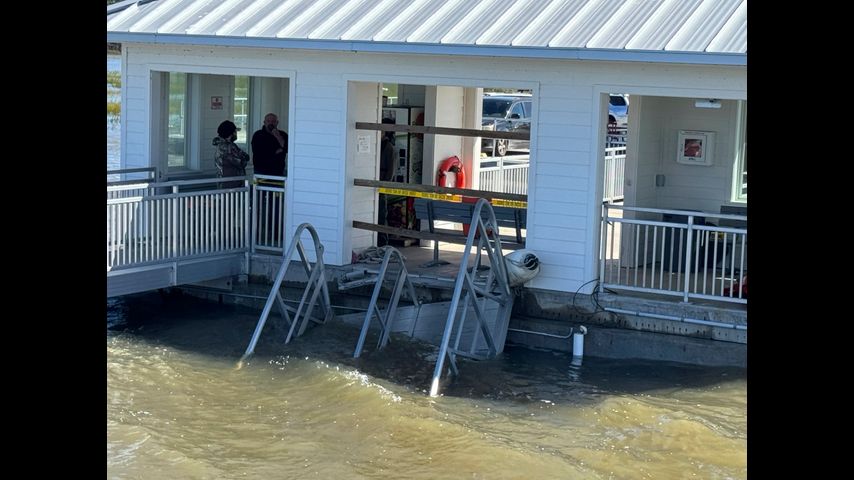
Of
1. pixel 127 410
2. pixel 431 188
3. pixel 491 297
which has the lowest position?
pixel 127 410

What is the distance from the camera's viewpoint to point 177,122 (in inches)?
639

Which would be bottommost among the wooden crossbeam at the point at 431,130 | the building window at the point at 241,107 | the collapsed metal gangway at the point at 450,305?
the collapsed metal gangway at the point at 450,305

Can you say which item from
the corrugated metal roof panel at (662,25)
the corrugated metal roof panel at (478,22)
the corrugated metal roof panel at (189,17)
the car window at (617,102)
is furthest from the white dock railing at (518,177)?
the car window at (617,102)

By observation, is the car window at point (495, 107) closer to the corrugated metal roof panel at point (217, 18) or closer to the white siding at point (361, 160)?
the corrugated metal roof panel at point (217, 18)

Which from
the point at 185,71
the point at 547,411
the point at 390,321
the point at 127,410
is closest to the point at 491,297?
the point at 390,321

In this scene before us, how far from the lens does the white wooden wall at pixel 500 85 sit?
12.2 m

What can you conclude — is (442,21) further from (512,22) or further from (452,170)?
(452,170)

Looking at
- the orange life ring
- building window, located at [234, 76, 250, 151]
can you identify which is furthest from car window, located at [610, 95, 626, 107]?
building window, located at [234, 76, 250, 151]

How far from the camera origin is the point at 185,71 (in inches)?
579

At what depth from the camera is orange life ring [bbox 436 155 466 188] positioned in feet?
52.8

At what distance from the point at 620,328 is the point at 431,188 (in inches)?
118

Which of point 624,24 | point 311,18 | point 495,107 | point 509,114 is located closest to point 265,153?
point 311,18

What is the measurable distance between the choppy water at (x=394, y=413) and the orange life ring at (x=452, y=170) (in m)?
4.06
